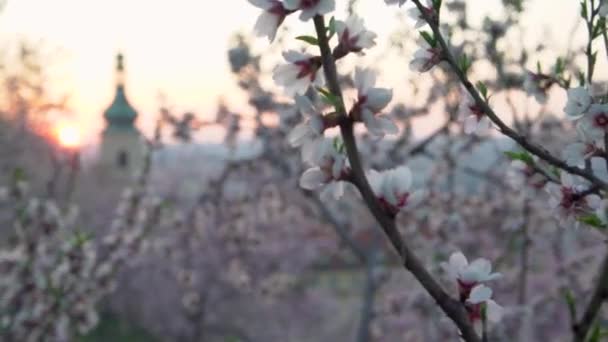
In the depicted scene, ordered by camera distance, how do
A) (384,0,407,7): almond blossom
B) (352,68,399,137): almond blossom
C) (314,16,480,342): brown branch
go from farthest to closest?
(384,0,407,7): almond blossom
(352,68,399,137): almond blossom
(314,16,480,342): brown branch

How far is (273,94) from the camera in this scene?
7750 millimetres

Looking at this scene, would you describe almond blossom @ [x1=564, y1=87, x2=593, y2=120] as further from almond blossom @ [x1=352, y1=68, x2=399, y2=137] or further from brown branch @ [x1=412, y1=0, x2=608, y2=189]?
almond blossom @ [x1=352, y1=68, x2=399, y2=137]

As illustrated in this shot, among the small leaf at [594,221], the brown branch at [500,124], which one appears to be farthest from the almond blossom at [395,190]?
the small leaf at [594,221]

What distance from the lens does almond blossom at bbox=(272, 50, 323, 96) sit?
53.7 inches

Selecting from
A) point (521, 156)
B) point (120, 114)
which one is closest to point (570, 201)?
point (521, 156)

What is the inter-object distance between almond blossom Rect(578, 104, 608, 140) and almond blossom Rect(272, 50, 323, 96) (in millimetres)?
561

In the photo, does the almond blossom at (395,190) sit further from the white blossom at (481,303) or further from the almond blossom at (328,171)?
the white blossom at (481,303)

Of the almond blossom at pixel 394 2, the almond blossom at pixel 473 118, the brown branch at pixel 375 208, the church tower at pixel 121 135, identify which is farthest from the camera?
the church tower at pixel 121 135

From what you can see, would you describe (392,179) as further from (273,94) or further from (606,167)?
(273,94)

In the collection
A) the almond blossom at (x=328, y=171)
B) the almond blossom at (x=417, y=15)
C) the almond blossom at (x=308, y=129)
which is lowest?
the almond blossom at (x=328, y=171)

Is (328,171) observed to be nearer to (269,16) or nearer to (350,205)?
(269,16)

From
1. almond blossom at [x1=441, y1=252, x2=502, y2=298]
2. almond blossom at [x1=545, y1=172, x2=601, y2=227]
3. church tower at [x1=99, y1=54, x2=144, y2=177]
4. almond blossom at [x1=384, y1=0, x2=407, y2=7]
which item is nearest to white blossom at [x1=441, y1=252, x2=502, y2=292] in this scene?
almond blossom at [x1=441, y1=252, x2=502, y2=298]

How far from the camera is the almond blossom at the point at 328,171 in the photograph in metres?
1.30

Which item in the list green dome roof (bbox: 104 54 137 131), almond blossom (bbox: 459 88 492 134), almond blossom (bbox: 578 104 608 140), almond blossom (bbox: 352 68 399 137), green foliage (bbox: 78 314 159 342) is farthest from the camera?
green dome roof (bbox: 104 54 137 131)
